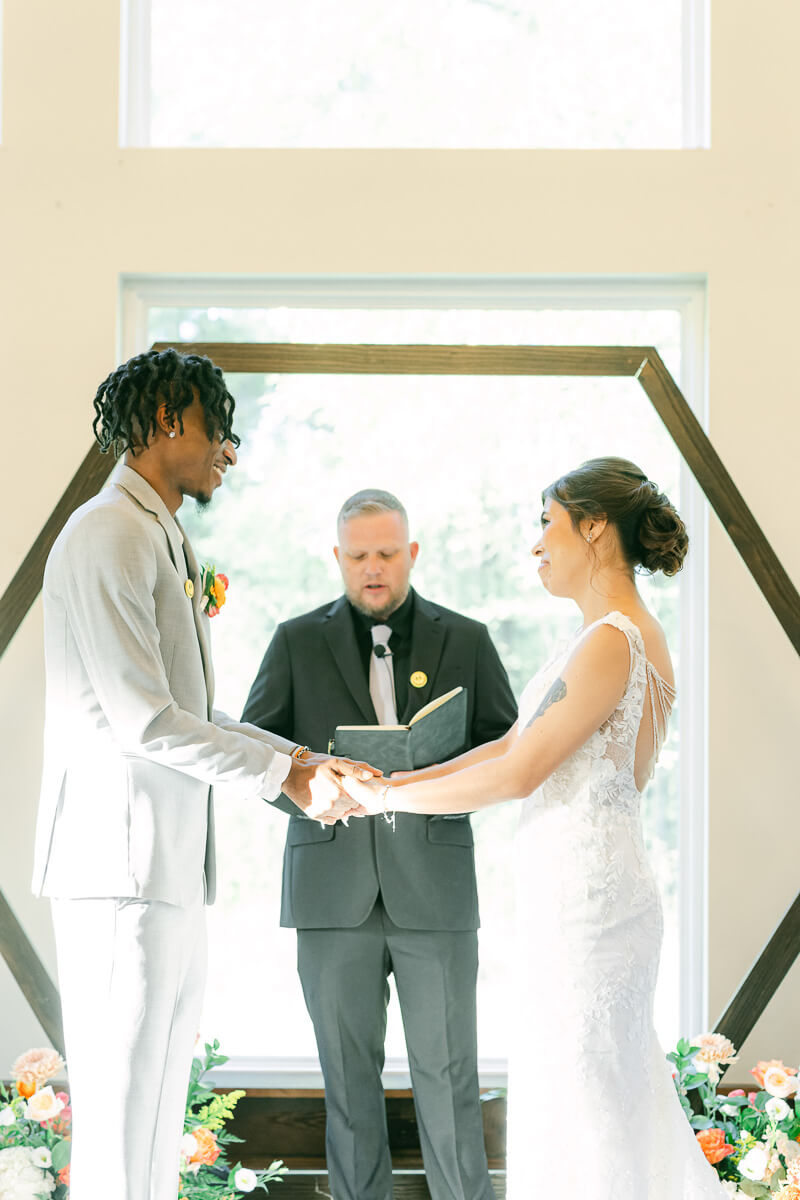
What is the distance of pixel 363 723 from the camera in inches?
116

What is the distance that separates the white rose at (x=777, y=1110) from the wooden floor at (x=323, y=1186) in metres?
0.81

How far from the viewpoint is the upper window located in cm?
369

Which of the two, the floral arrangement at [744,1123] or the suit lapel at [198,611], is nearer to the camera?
the suit lapel at [198,611]

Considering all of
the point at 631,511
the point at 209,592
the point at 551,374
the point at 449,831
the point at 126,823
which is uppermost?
the point at 551,374

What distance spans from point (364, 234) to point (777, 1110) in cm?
271

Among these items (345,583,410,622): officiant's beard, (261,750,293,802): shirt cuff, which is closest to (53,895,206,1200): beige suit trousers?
(261,750,293,802): shirt cuff

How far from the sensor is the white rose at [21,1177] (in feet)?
8.66

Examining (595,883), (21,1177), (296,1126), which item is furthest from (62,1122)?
(595,883)

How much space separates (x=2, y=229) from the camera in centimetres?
346

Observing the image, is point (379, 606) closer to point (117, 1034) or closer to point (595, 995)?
point (595, 995)

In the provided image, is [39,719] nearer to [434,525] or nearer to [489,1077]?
[434,525]

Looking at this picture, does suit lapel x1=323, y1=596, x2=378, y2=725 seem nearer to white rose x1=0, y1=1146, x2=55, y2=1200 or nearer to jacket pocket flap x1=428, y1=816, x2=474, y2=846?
jacket pocket flap x1=428, y1=816, x2=474, y2=846

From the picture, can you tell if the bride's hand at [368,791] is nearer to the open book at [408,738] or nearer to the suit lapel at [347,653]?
the open book at [408,738]

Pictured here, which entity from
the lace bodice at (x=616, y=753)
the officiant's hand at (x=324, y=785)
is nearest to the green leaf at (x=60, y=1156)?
the officiant's hand at (x=324, y=785)
